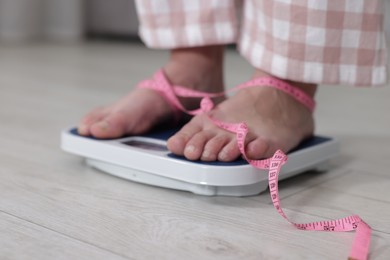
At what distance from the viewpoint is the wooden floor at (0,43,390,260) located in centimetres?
66

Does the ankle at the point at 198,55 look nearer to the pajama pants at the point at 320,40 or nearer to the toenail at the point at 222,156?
the pajama pants at the point at 320,40

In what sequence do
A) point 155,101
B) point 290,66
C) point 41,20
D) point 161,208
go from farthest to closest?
point 41,20
point 155,101
point 290,66
point 161,208

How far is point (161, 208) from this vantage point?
796mm

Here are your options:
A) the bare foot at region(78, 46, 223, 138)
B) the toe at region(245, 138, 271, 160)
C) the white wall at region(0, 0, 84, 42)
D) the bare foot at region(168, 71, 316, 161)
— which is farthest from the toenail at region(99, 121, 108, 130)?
the white wall at region(0, 0, 84, 42)

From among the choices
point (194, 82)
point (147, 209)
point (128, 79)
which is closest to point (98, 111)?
point (194, 82)

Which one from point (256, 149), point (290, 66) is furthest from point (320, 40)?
point (256, 149)

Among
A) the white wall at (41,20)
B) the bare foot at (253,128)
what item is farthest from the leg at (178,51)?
the white wall at (41,20)

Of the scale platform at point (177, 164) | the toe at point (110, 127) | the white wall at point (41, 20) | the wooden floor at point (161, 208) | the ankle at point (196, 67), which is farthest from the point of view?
the white wall at point (41, 20)

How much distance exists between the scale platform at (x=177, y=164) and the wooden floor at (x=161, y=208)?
1 centimetres

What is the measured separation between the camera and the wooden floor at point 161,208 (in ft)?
2.18

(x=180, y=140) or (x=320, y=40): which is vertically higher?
(x=320, y=40)

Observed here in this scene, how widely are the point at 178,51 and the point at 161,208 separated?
0.37 meters

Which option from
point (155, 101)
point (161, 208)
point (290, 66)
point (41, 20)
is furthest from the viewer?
point (41, 20)

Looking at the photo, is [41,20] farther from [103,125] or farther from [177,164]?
[177,164]
